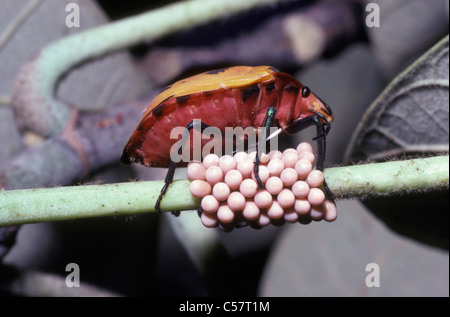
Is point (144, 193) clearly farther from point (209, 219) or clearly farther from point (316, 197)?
A: point (316, 197)

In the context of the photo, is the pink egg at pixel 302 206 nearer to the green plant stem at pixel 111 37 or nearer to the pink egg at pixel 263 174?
the pink egg at pixel 263 174

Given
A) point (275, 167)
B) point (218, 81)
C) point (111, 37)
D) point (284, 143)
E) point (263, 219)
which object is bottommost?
point (284, 143)

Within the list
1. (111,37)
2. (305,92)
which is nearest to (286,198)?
(305,92)

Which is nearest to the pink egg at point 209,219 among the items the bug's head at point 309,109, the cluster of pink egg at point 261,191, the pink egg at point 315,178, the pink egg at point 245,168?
the cluster of pink egg at point 261,191

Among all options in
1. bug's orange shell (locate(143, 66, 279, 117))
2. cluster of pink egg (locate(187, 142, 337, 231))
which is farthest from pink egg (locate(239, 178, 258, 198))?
bug's orange shell (locate(143, 66, 279, 117))

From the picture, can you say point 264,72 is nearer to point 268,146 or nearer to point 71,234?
point 268,146

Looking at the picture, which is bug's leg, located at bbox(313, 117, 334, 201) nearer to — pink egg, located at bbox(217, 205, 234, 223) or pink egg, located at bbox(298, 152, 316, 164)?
pink egg, located at bbox(298, 152, 316, 164)
